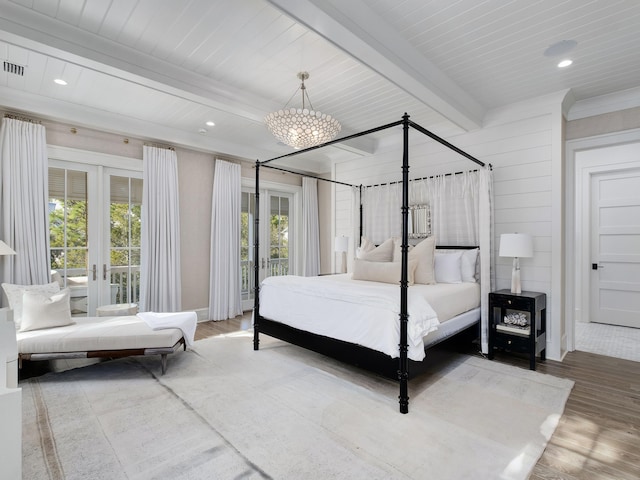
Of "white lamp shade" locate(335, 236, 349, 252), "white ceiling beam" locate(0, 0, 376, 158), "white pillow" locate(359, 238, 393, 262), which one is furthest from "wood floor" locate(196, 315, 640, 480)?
"white ceiling beam" locate(0, 0, 376, 158)

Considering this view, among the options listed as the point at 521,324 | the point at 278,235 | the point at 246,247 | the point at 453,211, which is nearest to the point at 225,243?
the point at 246,247

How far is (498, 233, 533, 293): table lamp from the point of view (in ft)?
11.0

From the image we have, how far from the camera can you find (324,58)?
2793mm

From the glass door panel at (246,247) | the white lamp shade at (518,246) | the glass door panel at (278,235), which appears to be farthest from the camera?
the glass door panel at (278,235)

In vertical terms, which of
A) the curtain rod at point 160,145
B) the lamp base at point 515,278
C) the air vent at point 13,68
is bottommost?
the lamp base at point 515,278

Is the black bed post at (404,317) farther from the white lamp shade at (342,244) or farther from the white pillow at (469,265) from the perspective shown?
the white lamp shade at (342,244)

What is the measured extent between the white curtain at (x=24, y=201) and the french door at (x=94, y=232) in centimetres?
20

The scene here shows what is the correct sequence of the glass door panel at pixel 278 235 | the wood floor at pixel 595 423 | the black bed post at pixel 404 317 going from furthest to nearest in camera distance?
the glass door panel at pixel 278 235
the black bed post at pixel 404 317
the wood floor at pixel 595 423

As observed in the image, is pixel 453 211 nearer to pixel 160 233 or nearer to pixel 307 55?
pixel 307 55

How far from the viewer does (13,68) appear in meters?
2.91

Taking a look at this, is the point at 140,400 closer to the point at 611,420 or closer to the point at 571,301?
the point at 611,420

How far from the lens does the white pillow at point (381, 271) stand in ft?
11.3

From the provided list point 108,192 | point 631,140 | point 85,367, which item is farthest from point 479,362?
point 108,192

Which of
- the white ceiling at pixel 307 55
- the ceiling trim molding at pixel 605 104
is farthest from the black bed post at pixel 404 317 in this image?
the ceiling trim molding at pixel 605 104
